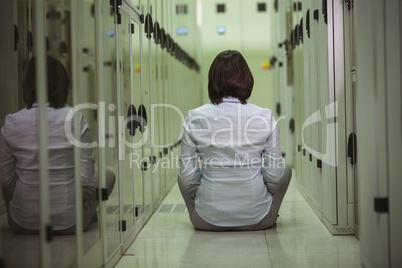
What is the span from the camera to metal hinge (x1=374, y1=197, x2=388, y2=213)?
93.3 inches

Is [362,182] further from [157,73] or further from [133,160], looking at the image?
[157,73]

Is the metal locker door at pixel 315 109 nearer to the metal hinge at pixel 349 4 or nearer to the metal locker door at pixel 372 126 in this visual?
the metal hinge at pixel 349 4

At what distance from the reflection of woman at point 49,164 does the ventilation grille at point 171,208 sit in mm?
1644

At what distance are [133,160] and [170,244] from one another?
2.16 feet

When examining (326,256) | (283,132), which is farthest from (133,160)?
(283,132)

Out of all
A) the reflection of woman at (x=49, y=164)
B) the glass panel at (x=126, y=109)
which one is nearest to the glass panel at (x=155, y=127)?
the glass panel at (x=126, y=109)

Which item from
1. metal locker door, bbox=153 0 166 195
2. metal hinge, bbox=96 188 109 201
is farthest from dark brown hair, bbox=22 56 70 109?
metal locker door, bbox=153 0 166 195

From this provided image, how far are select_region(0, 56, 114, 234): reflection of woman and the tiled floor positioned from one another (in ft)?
2.04

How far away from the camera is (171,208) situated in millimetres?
4691

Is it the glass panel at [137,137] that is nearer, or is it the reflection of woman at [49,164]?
the reflection of woman at [49,164]

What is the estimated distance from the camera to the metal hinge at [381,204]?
2.37m

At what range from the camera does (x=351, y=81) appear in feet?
11.4

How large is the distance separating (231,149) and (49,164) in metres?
1.75

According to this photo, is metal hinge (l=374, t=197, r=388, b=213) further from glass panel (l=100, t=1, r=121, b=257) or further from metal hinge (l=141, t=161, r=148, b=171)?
metal hinge (l=141, t=161, r=148, b=171)
